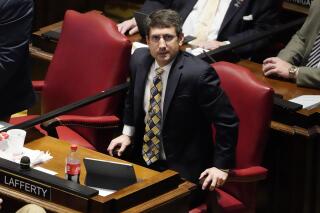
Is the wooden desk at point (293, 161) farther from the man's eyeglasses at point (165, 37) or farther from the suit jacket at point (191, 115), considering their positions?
the man's eyeglasses at point (165, 37)

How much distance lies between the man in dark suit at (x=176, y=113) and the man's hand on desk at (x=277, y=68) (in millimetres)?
873

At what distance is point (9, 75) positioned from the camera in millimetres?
4613

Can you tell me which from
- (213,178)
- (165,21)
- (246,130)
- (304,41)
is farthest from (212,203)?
(304,41)

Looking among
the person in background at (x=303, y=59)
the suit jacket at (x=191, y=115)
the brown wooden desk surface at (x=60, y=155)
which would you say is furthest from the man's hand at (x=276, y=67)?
the brown wooden desk surface at (x=60, y=155)

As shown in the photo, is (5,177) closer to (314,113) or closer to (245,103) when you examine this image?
(245,103)

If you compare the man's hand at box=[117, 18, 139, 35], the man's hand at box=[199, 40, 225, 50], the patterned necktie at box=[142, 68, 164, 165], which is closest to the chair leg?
the patterned necktie at box=[142, 68, 164, 165]

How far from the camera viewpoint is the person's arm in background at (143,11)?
554cm

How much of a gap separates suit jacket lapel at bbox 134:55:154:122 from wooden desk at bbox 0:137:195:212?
42cm

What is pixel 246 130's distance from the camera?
431cm

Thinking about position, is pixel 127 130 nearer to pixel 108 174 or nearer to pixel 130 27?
pixel 108 174

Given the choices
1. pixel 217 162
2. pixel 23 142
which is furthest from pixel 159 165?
pixel 23 142

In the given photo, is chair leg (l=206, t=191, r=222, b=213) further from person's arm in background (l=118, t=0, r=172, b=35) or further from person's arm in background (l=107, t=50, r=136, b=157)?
person's arm in background (l=118, t=0, r=172, b=35)

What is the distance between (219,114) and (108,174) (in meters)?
0.59

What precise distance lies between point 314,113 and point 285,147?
0.23 m
